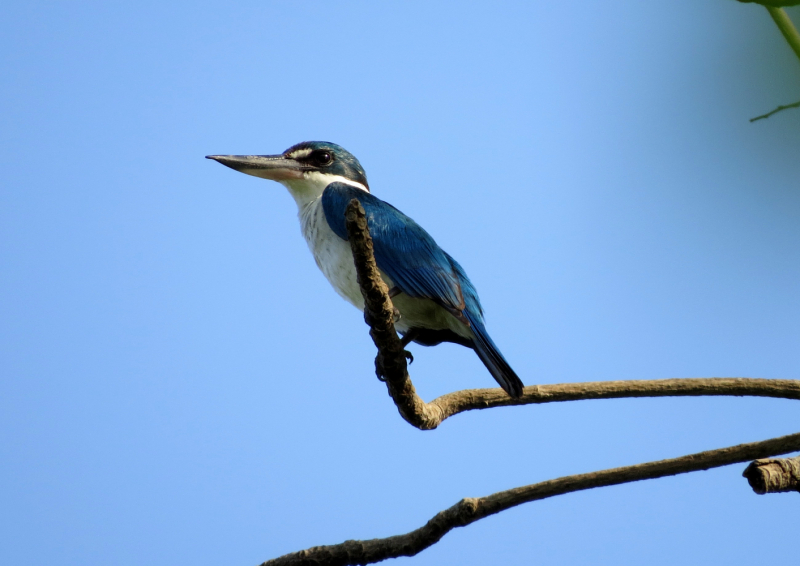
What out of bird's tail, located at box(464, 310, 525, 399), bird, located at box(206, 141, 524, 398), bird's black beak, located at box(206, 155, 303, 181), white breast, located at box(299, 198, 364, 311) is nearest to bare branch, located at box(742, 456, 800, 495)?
bird's tail, located at box(464, 310, 525, 399)

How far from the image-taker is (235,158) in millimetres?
4867

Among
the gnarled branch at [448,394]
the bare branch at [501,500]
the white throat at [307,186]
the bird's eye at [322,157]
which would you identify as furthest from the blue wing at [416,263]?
the bare branch at [501,500]

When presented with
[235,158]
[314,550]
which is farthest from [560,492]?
[235,158]

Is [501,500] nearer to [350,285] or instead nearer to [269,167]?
[350,285]

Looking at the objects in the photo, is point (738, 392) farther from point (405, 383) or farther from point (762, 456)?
point (405, 383)

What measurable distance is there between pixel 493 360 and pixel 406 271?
2.39 feet

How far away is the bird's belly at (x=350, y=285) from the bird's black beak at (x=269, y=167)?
26.0 inches

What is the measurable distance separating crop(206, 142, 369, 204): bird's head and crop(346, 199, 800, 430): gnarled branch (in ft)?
6.83

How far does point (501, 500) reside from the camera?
7.50ft

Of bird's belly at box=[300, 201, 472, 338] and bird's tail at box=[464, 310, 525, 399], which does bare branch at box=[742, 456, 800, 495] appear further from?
bird's belly at box=[300, 201, 472, 338]

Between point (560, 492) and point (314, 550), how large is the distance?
0.82m

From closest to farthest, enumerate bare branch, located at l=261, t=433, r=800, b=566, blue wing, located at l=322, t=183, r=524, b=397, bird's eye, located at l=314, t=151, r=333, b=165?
bare branch, located at l=261, t=433, r=800, b=566 < blue wing, located at l=322, t=183, r=524, b=397 < bird's eye, located at l=314, t=151, r=333, b=165

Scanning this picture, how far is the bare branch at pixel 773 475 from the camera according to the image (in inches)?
73.5

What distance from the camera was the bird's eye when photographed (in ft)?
16.7
